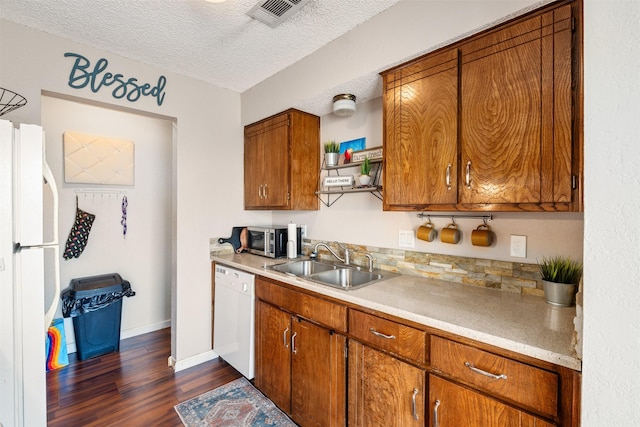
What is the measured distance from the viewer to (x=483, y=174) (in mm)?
1365

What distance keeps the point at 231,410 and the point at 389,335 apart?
134cm

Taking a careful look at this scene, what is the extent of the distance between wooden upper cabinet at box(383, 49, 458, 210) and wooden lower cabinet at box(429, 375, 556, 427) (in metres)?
0.82

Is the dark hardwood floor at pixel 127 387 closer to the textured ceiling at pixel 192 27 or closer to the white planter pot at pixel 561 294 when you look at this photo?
the white planter pot at pixel 561 294

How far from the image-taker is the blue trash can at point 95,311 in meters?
2.51

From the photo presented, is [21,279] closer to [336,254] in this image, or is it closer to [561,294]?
[336,254]

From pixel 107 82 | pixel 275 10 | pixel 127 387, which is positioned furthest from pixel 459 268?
pixel 107 82

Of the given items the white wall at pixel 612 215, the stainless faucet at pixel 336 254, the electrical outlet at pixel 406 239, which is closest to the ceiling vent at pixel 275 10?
the white wall at pixel 612 215

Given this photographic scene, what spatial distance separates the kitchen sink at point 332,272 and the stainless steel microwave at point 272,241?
22 cm

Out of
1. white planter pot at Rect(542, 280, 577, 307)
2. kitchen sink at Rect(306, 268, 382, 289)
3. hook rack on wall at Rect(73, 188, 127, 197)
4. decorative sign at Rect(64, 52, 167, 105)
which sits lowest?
kitchen sink at Rect(306, 268, 382, 289)

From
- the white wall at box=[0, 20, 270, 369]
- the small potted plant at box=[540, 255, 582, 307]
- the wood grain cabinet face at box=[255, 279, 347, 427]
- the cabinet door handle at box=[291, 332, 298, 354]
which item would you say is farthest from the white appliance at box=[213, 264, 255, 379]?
the small potted plant at box=[540, 255, 582, 307]

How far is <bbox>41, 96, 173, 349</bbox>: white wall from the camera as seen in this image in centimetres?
266

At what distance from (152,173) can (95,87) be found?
122 centimetres

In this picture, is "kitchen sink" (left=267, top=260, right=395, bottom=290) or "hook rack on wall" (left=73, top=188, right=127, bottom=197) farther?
"hook rack on wall" (left=73, top=188, right=127, bottom=197)

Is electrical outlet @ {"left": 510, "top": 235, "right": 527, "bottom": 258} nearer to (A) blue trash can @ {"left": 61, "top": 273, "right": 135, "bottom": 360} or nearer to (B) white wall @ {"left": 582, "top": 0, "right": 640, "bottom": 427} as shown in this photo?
(B) white wall @ {"left": 582, "top": 0, "right": 640, "bottom": 427}
